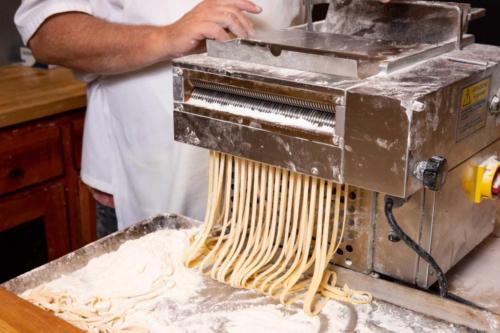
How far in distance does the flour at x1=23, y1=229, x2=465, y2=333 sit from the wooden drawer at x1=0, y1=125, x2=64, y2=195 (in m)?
1.04

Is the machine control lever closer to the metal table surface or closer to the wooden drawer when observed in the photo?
the metal table surface

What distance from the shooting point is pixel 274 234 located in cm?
113

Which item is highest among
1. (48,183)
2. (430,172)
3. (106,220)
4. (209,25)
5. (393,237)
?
(209,25)

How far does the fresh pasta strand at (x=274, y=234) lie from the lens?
41.7 inches

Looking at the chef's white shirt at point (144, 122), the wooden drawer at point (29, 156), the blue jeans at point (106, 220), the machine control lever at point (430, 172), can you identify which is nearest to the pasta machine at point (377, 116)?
the machine control lever at point (430, 172)

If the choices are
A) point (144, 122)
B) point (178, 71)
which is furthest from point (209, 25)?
point (144, 122)

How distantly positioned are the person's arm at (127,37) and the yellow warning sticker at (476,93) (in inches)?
15.9

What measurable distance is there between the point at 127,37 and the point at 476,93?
2.42 feet

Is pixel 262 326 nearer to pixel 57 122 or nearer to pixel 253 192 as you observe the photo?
pixel 253 192

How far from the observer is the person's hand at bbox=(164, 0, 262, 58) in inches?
47.8

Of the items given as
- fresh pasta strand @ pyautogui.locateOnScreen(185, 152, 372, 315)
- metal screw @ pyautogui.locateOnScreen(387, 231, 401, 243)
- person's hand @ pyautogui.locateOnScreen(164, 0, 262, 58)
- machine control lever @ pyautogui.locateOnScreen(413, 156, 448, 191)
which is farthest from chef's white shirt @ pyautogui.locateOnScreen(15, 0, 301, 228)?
machine control lever @ pyautogui.locateOnScreen(413, 156, 448, 191)

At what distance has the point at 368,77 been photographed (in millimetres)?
924

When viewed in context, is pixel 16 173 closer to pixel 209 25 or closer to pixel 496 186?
pixel 209 25

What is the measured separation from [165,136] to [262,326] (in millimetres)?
631
